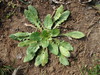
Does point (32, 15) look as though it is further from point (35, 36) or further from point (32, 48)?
point (32, 48)

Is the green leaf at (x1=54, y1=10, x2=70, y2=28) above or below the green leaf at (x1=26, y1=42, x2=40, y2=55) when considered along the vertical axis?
above

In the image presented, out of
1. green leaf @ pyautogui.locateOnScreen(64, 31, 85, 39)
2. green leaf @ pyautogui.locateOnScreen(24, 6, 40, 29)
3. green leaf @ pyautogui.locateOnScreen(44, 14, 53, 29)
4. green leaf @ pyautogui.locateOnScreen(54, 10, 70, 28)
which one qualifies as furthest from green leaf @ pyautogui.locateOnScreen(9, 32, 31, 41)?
green leaf @ pyautogui.locateOnScreen(64, 31, 85, 39)

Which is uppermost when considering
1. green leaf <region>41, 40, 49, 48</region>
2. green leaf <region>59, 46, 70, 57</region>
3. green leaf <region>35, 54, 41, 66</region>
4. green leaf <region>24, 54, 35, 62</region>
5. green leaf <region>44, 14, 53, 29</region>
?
green leaf <region>44, 14, 53, 29</region>

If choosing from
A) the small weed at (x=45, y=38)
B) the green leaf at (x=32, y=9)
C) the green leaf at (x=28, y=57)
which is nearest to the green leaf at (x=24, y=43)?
the small weed at (x=45, y=38)

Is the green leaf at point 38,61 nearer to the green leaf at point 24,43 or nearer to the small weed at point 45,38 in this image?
the small weed at point 45,38

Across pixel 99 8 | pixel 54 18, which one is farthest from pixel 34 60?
pixel 99 8

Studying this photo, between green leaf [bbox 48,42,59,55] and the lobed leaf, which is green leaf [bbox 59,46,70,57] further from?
the lobed leaf

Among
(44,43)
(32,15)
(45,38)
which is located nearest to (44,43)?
(44,43)
